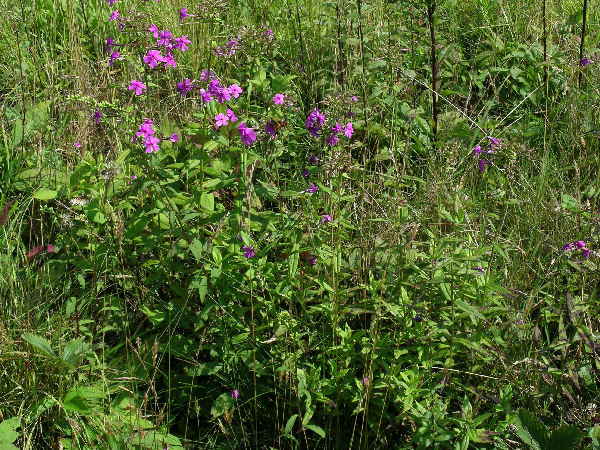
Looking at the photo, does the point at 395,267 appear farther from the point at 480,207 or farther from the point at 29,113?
the point at 29,113

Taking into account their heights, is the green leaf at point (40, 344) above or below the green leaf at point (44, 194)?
below

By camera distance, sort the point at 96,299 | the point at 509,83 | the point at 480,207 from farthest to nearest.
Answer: the point at 509,83, the point at 480,207, the point at 96,299

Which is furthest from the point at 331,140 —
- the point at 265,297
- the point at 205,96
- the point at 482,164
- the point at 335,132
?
the point at 482,164

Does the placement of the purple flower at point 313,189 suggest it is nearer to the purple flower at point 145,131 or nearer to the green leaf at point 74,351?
the purple flower at point 145,131

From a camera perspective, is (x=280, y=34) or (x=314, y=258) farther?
(x=280, y=34)

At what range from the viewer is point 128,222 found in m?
2.36

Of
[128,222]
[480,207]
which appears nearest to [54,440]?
[128,222]

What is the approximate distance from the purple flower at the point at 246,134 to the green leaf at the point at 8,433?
3.62 feet

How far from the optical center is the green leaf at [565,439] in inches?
72.2

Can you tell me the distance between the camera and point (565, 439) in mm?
1846

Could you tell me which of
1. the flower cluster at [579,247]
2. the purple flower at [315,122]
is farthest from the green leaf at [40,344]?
the flower cluster at [579,247]

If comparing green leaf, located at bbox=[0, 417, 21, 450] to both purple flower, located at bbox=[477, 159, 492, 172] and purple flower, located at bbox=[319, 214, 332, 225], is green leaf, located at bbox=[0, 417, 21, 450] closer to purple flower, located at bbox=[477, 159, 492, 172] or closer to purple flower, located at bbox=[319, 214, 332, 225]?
purple flower, located at bbox=[319, 214, 332, 225]

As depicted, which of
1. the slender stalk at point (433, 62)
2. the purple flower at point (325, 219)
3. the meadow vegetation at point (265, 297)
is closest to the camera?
the meadow vegetation at point (265, 297)

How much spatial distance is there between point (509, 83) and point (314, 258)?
1.99 metres
